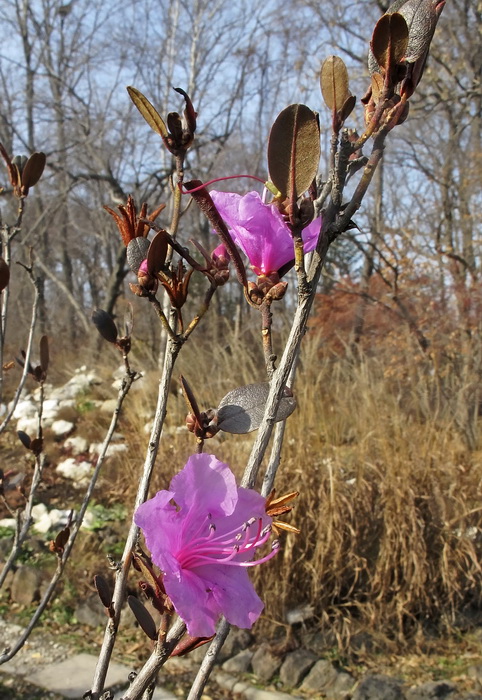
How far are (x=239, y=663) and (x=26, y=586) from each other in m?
1.27

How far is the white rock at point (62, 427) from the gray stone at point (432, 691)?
4078mm

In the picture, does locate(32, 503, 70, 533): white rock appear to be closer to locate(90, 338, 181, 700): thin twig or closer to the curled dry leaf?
locate(90, 338, 181, 700): thin twig

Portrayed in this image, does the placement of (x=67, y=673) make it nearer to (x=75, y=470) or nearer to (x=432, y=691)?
(x=432, y=691)

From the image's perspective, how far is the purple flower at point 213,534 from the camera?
478mm

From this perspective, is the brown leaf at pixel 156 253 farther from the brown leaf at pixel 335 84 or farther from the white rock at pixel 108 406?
the white rock at pixel 108 406

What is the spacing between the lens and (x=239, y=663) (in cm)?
268

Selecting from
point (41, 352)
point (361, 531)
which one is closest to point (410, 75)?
point (41, 352)

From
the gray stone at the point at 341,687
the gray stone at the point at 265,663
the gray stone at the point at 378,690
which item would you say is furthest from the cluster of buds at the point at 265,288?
the gray stone at the point at 265,663

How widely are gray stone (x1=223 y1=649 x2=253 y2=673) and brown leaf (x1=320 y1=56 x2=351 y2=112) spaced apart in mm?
2652

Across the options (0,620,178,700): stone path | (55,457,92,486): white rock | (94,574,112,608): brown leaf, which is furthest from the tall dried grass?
(94,574,112,608): brown leaf

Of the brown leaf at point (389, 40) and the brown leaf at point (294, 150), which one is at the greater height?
the brown leaf at point (389, 40)

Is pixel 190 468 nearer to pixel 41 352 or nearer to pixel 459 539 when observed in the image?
pixel 41 352

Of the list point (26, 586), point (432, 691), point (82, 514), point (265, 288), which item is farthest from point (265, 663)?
point (265, 288)

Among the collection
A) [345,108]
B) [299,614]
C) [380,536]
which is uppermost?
[345,108]
